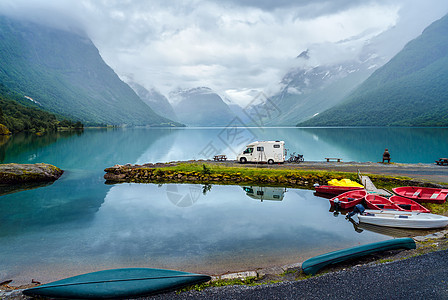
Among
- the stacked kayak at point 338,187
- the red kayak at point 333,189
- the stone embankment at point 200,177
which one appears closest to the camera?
the red kayak at point 333,189

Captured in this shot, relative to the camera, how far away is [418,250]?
1088cm

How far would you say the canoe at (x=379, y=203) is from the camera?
56.4 ft

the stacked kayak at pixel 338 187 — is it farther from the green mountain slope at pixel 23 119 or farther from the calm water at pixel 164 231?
the green mountain slope at pixel 23 119

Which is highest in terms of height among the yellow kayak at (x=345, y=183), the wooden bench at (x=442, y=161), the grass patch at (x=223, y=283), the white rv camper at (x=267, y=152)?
the white rv camper at (x=267, y=152)

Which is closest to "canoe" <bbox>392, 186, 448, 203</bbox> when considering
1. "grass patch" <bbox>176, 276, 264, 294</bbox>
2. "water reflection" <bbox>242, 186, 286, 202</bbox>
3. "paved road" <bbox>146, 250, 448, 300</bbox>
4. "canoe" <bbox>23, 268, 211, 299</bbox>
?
"water reflection" <bbox>242, 186, 286, 202</bbox>

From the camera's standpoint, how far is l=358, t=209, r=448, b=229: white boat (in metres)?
14.5

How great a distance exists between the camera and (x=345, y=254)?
10.1 metres

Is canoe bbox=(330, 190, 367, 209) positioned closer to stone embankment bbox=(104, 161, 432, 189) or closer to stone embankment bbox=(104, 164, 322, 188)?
stone embankment bbox=(104, 161, 432, 189)

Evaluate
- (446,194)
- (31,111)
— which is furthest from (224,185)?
(31,111)

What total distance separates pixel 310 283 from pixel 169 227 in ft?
32.3

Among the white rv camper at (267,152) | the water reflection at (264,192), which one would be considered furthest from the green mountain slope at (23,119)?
the water reflection at (264,192)

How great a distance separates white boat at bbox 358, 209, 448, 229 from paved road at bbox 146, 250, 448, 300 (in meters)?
5.83

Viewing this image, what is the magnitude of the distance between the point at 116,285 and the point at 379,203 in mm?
16908

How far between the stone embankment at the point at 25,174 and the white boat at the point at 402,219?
3179cm
